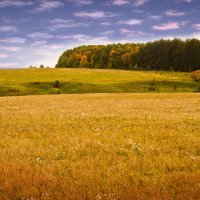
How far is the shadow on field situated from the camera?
89.6 m

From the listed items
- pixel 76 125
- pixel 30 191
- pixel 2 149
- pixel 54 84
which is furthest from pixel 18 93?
pixel 30 191

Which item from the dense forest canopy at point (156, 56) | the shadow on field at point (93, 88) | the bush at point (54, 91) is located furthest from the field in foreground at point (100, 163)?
the dense forest canopy at point (156, 56)

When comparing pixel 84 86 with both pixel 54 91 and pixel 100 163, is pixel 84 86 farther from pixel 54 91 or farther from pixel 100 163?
pixel 100 163

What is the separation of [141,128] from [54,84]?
8143 cm

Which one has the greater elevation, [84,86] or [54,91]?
[84,86]

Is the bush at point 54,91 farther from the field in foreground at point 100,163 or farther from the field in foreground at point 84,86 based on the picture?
the field in foreground at point 100,163

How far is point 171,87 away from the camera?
103188 mm

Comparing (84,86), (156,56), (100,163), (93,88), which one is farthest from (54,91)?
(156,56)

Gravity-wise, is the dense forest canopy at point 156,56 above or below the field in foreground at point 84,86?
above

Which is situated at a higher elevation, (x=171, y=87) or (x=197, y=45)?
(x=197, y=45)

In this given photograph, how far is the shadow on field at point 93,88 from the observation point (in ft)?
294

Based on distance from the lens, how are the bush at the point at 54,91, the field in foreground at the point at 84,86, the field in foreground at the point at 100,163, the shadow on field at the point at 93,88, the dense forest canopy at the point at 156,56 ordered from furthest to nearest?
the dense forest canopy at the point at 156,56
the field in foreground at the point at 84,86
the shadow on field at the point at 93,88
the bush at the point at 54,91
the field in foreground at the point at 100,163

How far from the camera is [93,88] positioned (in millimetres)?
95438

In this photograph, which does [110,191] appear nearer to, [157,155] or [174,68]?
[157,155]
